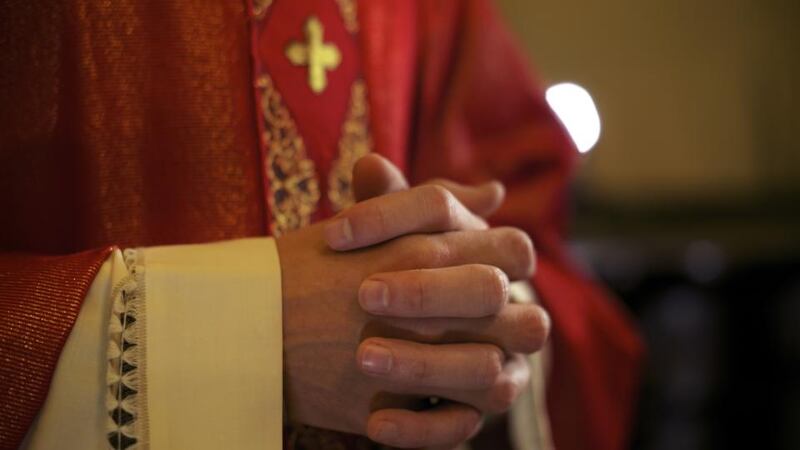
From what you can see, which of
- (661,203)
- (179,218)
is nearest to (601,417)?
(179,218)

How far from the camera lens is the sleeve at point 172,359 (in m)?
0.64

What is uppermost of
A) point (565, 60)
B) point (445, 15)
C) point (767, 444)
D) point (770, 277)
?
point (565, 60)

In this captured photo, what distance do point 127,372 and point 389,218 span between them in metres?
0.24

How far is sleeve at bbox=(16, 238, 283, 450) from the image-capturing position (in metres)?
0.64

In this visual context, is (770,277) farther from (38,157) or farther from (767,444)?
(38,157)

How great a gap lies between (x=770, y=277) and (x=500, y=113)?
2395 millimetres

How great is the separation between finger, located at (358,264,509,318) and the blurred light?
10.8 feet

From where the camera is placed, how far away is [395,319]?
67 cm

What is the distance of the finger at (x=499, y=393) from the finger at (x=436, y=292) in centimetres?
8

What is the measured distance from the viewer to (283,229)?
0.84 m

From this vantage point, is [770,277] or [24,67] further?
[770,277]

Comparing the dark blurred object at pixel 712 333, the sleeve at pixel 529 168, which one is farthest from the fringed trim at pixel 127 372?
the dark blurred object at pixel 712 333

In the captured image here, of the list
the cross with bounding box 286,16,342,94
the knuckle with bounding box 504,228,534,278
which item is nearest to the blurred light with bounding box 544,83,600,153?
the cross with bounding box 286,16,342,94

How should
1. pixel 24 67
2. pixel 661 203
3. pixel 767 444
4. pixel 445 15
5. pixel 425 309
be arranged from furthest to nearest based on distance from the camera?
pixel 661 203
pixel 767 444
pixel 445 15
pixel 24 67
pixel 425 309
